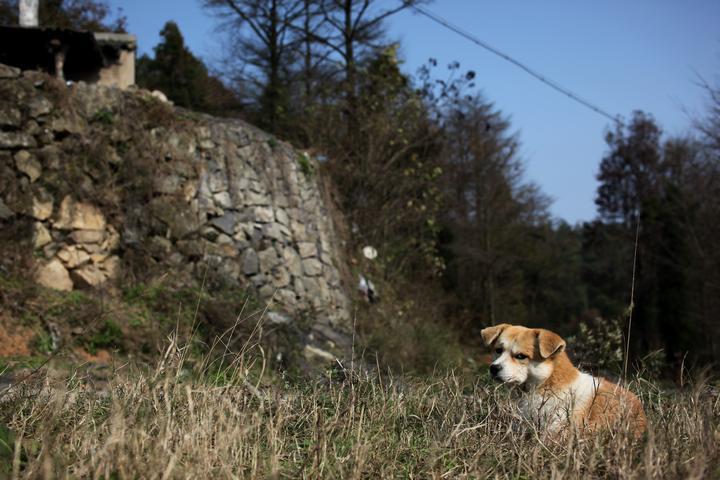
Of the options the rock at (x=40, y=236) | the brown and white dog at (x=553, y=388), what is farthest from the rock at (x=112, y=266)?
the brown and white dog at (x=553, y=388)

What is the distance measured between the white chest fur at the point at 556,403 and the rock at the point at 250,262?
9.55m

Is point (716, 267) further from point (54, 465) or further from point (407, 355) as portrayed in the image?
point (54, 465)

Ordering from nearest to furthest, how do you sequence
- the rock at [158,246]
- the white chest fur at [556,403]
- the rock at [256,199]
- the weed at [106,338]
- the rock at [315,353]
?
1. the white chest fur at [556,403]
2. the weed at [106,338]
3. the rock at [315,353]
4. the rock at [158,246]
5. the rock at [256,199]

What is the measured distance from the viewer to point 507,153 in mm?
29031

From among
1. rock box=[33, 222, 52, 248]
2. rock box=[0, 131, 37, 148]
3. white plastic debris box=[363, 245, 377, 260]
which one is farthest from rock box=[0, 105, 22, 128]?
white plastic debris box=[363, 245, 377, 260]

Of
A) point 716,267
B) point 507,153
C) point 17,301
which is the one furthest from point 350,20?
point 17,301

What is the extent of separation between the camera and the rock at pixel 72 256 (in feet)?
36.4

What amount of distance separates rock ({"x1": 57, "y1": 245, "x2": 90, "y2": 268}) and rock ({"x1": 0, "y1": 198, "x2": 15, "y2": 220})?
93 centimetres

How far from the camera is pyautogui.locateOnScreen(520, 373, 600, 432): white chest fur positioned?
11.8ft

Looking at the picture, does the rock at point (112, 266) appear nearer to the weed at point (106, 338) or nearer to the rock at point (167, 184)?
the rock at point (167, 184)

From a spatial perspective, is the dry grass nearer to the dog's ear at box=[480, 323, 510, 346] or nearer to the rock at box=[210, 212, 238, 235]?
the dog's ear at box=[480, 323, 510, 346]

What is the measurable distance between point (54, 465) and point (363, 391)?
1.88m

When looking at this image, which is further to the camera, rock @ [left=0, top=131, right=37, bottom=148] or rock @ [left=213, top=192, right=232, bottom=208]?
rock @ [left=213, top=192, right=232, bottom=208]

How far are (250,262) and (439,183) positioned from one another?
13277 mm
